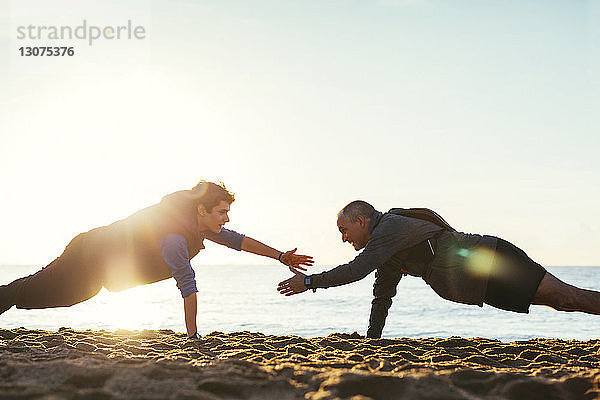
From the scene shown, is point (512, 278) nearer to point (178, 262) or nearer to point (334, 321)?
point (178, 262)

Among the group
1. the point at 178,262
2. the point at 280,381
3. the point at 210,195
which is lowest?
the point at 280,381

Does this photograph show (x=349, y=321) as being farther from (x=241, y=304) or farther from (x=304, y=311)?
(x=241, y=304)

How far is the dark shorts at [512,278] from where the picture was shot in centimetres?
483

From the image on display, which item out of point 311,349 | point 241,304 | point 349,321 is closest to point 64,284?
point 311,349

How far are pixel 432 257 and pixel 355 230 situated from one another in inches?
28.7

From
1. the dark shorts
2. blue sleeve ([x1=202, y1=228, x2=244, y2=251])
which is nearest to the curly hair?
blue sleeve ([x1=202, y1=228, x2=244, y2=251])

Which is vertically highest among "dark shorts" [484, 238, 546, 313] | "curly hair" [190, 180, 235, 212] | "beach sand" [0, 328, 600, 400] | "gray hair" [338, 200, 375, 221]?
"curly hair" [190, 180, 235, 212]

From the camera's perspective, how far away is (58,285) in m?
5.17

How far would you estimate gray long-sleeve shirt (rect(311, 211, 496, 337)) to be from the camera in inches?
198

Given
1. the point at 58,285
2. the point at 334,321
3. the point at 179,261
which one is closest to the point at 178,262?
the point at 179,261

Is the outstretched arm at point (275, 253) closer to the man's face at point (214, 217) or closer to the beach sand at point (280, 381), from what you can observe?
the man's face at point (214, 217)

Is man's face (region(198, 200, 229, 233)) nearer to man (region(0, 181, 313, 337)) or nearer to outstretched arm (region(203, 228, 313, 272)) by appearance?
man (region(0, 181, 313, 337))

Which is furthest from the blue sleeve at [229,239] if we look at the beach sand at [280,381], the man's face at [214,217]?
the beach sand at [280,381]

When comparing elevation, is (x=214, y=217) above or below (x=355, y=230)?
above
